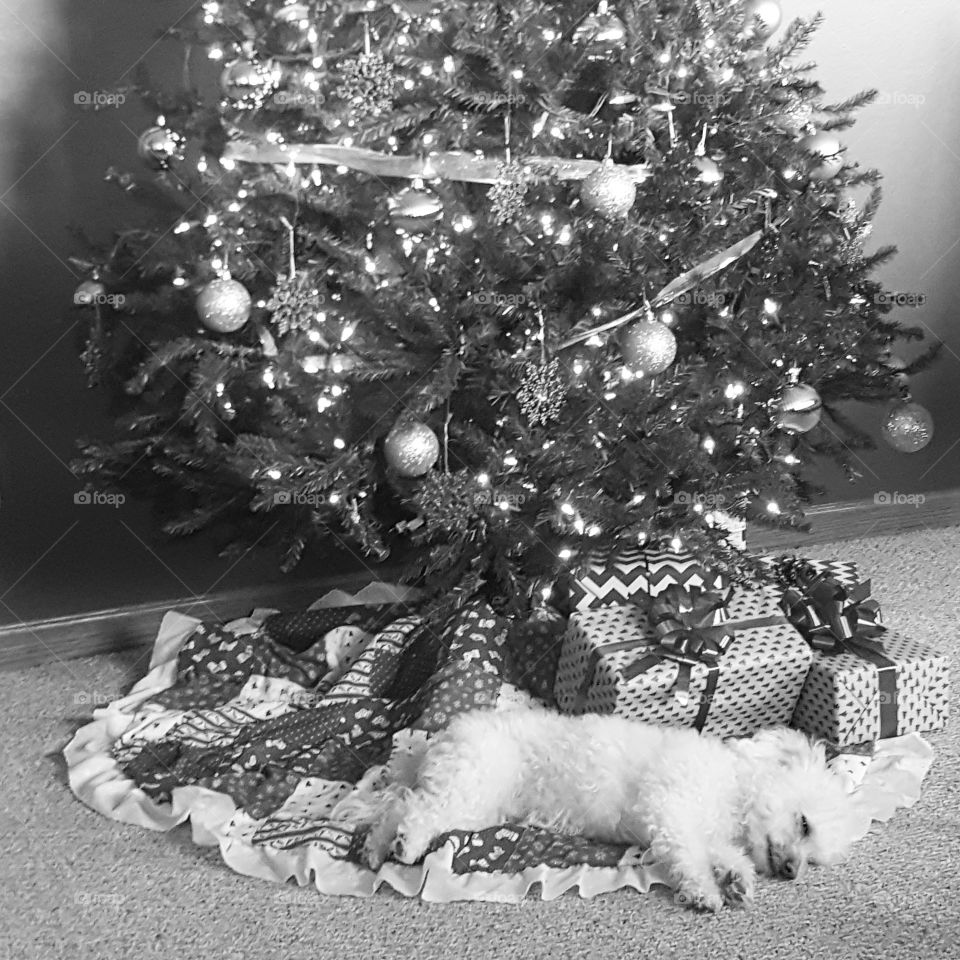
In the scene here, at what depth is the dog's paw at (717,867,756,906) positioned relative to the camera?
1475mm

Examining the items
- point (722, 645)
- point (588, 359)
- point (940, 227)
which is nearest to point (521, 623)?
point (722, 645)

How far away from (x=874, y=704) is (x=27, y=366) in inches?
70.5

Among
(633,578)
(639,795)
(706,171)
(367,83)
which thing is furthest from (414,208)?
(639,795)

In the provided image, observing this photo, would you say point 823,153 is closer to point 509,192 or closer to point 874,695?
point 509,192

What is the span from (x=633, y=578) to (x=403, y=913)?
2.63 feet

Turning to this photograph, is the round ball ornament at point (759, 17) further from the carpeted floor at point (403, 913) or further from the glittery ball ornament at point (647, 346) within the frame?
the carpeted floor at point (403, 913)

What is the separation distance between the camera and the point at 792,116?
7.06 feet

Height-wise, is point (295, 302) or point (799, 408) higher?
point (295, 302)

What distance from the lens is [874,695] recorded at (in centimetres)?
189

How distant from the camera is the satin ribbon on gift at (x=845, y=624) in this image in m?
1.90

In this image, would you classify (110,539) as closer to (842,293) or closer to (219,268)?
(219,268)

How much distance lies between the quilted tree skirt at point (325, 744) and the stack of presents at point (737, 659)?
8cm

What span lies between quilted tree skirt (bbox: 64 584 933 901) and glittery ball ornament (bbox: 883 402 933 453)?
810mm

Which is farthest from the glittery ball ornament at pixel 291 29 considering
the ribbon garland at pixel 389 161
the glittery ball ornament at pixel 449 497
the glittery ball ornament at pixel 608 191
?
the glittery ball ornament at pixel 449 497
